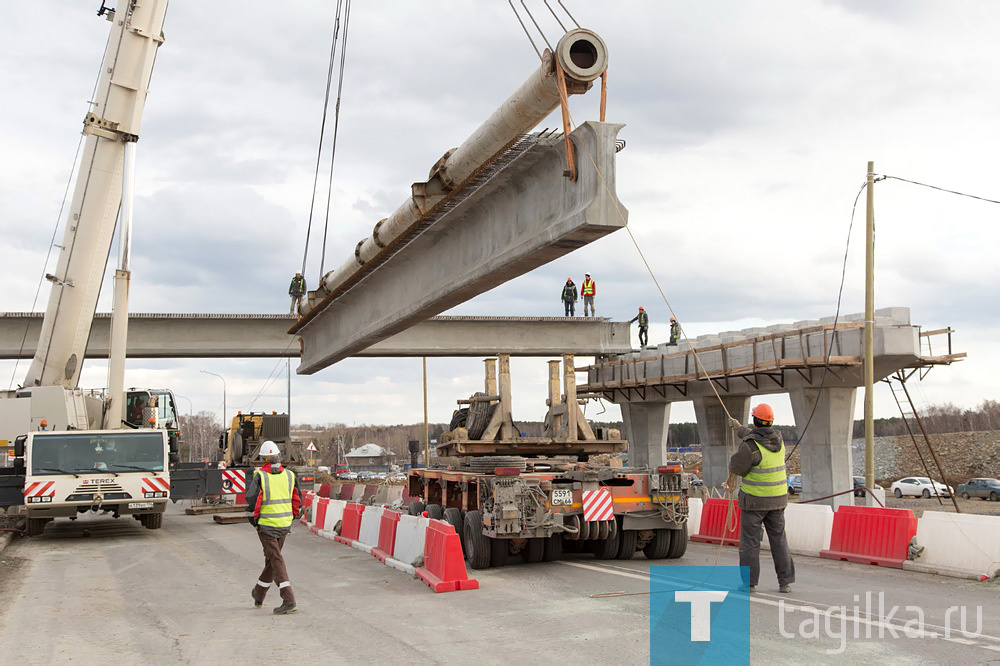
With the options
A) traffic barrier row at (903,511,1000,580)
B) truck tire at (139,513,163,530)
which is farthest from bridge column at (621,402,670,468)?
traffic barrier row at (903,511,1000,580)

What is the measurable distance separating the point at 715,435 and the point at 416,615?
25078 mm

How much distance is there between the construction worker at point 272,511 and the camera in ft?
29.9

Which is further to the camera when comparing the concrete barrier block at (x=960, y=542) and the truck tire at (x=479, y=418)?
the truck tire at (x=479, y=418)

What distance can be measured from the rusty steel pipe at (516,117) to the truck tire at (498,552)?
4569 mm

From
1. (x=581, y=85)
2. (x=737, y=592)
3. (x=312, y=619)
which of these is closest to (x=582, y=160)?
(x=581, y=85)

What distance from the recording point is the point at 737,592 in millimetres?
9281

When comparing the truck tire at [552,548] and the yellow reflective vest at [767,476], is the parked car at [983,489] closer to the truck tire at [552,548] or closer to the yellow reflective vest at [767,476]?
the truck tire at [552,548]

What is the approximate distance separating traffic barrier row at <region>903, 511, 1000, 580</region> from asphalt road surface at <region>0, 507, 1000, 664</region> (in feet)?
1.20

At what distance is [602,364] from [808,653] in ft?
91.3

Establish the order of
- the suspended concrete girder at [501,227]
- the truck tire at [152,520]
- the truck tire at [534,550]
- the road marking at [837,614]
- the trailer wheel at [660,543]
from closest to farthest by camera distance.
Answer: the road marking at [837,614] < the suspended concrete girder at [501,227] < the truck tire at [534,550] < the trailer wheel at [660,543] < the truck tire at [152,520]

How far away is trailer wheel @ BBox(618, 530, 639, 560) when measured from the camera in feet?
41.7

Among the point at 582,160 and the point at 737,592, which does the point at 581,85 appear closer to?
the point at 582,160

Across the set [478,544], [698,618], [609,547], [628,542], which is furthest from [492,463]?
[698,618]

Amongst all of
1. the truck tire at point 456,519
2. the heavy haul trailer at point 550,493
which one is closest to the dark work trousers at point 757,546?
the heavy haul trailer at point 550,493
